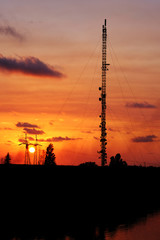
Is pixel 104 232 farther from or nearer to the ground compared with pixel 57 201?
nearer to the ground

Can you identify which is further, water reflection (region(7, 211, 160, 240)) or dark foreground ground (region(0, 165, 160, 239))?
dark foreground ground (region(0, 165, 160, 239))

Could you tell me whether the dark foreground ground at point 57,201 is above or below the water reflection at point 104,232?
above

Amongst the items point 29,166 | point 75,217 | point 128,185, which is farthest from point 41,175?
point 128,185

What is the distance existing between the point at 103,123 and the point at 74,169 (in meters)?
33.9

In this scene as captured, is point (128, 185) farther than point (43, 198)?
Yes

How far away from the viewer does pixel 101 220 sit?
217ft

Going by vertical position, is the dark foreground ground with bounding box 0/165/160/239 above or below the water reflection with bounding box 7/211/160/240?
above

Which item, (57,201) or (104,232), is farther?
(57,201)

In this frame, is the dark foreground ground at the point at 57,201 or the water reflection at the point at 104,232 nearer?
the water reflection at the point at 104,232

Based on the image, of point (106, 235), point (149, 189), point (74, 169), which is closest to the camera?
point (106, 235)

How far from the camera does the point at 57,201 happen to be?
7538 centimetres

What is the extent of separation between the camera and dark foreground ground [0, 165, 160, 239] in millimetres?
57562

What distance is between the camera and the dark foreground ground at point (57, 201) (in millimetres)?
57562

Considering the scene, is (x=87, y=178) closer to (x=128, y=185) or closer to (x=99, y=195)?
(x=99, y=195)
